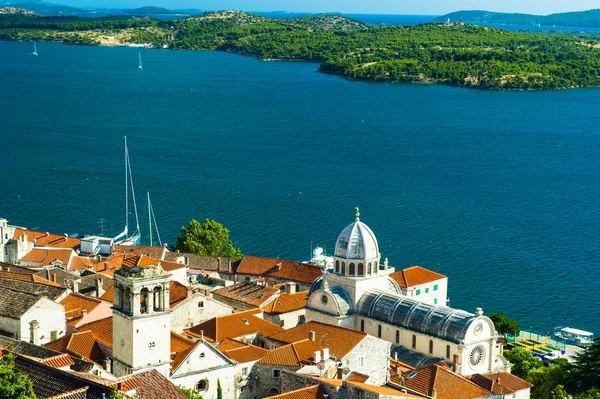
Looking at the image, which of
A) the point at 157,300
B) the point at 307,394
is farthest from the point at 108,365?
the point at 307,394

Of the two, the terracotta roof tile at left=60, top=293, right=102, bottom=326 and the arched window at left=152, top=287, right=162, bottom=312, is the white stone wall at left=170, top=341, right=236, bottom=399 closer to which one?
the arched window at left=152, top=287, right=162, bottom=312

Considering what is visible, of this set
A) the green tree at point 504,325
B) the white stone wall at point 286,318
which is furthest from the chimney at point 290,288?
the green tree at point 504,325

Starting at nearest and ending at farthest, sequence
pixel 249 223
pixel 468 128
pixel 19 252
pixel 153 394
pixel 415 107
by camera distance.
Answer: pixel 153 394
pixel 19 252
pixel 249 223
pixel 468 128
pixel 415 107

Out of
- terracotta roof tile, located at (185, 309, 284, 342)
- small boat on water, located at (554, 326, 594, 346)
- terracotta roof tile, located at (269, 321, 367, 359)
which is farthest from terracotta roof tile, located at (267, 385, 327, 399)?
small boat on water, located at (554, 326, 594, 346)

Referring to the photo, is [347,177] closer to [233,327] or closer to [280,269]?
[280,269]

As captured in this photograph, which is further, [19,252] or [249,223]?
[249,223]

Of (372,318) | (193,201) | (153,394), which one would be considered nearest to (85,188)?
(193,201)

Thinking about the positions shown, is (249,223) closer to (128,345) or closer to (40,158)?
(40,158)

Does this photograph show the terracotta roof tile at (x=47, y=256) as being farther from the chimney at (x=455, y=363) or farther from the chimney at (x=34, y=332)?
the chimney at (x=455, y=363)
